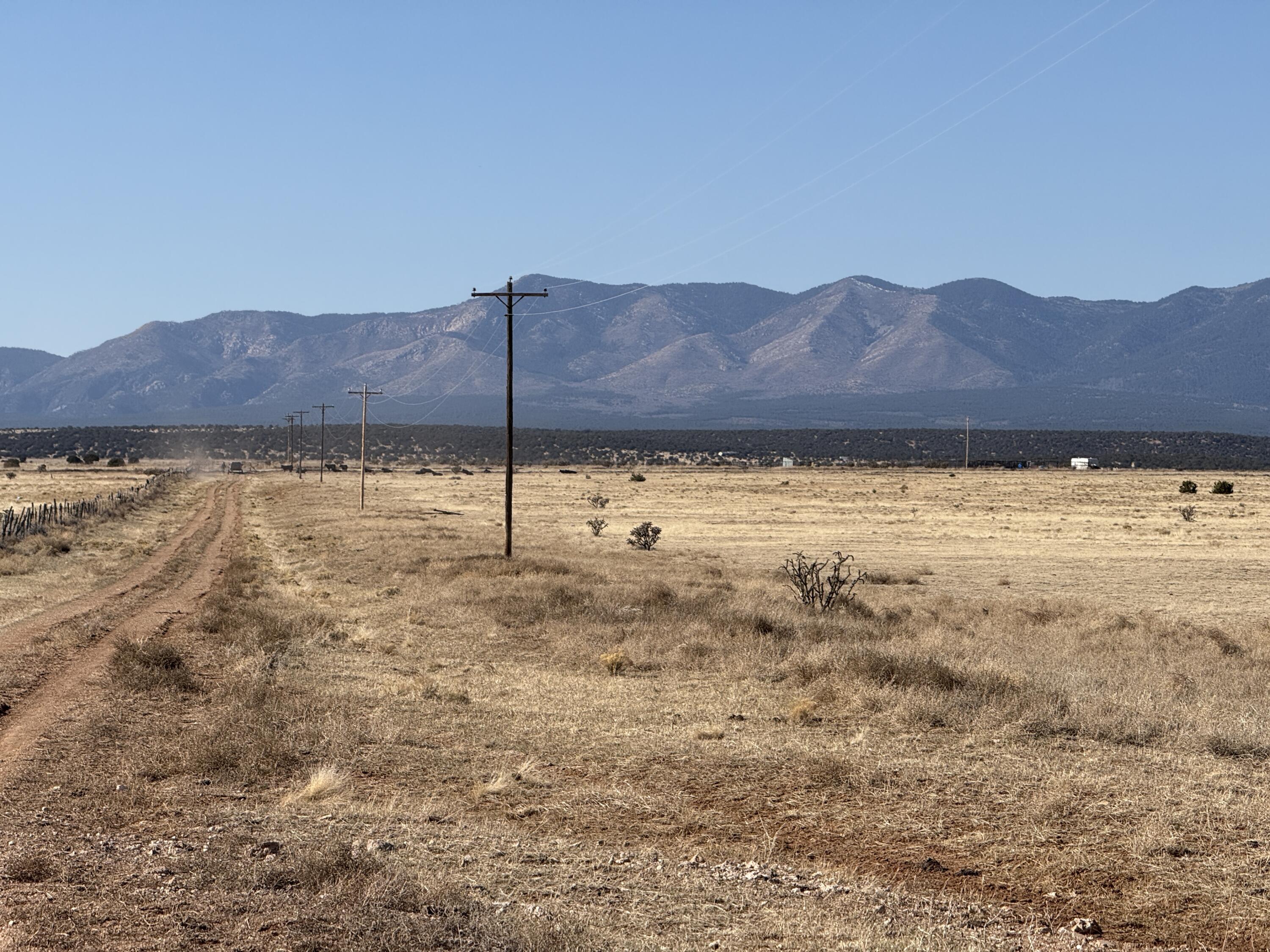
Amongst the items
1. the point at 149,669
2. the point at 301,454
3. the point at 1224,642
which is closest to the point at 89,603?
the point at 149,669

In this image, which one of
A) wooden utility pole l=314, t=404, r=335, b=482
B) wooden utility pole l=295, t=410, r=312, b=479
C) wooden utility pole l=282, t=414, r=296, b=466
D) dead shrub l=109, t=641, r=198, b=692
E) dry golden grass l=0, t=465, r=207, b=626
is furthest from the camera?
wooden utility pole l=282, t=414, r=296, b=466

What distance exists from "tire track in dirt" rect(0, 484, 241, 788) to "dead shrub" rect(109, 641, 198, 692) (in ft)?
1.01

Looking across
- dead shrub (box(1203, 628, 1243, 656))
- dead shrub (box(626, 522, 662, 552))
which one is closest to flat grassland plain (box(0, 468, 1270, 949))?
dead shrub (box(1203, 628, 1243, 656))

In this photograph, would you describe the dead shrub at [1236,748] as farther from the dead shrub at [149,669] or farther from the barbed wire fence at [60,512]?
the barbed wire fence at [60,512]

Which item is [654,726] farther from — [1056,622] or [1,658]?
[1056,622]

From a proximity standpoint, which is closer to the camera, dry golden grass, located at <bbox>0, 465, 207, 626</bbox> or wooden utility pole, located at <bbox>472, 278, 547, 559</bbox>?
dry golden grass, located at <bbox>0, 465, 207, 626</bbox>

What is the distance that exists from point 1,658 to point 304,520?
1440 inches

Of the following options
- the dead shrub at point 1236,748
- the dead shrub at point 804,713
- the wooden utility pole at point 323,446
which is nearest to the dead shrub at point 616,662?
the dead shrub at point 804,713

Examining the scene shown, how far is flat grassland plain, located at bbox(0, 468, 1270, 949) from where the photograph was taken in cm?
751

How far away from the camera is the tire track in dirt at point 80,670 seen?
11609mm

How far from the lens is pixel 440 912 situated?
23.7 feet

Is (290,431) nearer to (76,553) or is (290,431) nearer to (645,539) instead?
(645,539)

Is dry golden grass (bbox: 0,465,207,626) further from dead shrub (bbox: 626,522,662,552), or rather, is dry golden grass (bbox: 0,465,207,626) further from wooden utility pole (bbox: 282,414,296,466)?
wooden utility pole (bbox: 282,414,296,466)

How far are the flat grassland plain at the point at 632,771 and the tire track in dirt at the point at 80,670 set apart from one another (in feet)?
0.36
